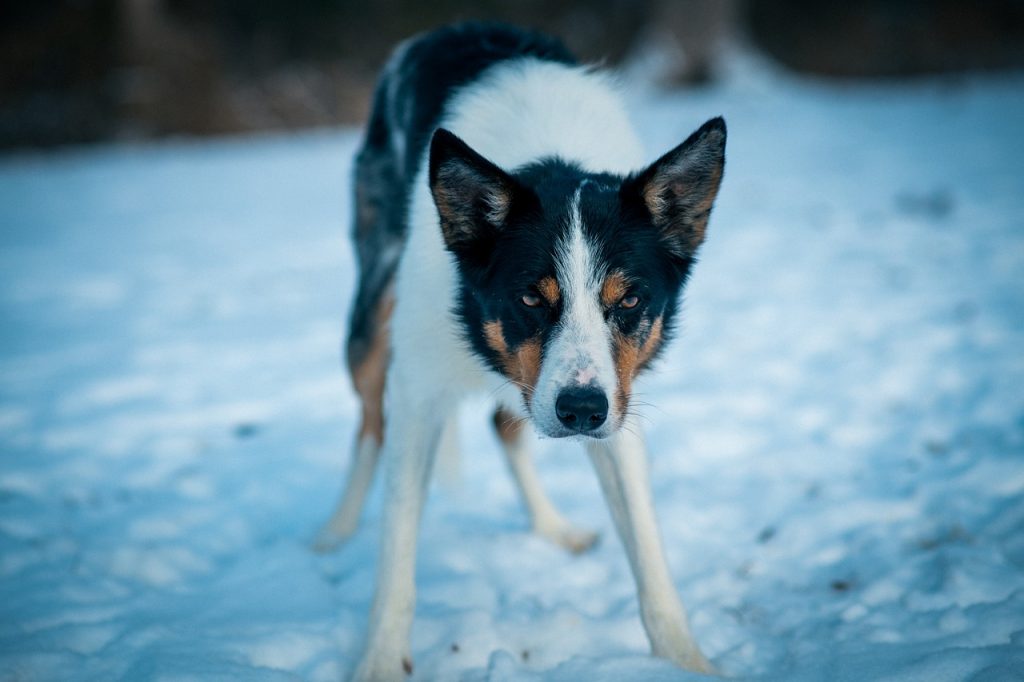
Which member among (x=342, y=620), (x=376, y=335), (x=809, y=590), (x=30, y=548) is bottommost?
(x=30, y=548)

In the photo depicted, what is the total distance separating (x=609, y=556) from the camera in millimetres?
A: 3299

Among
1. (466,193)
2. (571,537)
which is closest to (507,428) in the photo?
(571,537)

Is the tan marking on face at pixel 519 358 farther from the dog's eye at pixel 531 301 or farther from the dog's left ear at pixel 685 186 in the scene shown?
the dog's left ear at pixel 685 186

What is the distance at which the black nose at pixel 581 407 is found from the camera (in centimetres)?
225

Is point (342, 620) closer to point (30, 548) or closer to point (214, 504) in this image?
point (214, 504)

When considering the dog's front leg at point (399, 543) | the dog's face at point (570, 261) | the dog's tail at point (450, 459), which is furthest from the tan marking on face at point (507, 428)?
the dog's face at point (570, 261)

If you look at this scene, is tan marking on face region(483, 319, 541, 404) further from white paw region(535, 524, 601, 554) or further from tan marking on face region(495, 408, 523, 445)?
white paw region(535, 524, 601, 554)

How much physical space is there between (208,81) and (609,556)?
54.9 feet

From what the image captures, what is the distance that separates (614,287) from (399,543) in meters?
1.25

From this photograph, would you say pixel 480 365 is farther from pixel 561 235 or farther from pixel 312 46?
pixel 312 46

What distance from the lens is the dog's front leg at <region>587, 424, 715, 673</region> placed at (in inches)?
100

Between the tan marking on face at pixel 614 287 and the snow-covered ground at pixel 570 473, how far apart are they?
2.31ft

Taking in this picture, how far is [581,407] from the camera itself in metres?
2.25

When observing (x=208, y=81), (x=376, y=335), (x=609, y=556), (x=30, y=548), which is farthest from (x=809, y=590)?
(x=208, y=81)
